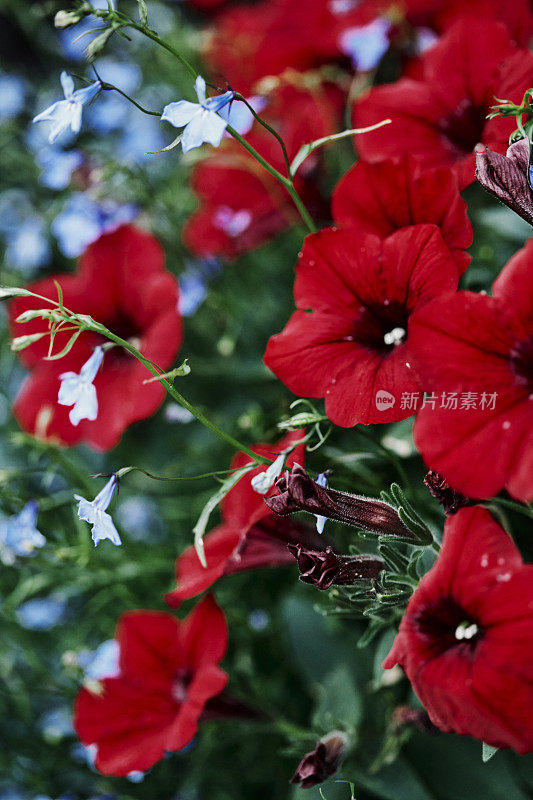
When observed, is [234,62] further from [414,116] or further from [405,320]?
[405,320]

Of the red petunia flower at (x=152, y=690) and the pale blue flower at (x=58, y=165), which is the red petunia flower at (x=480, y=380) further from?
the pale blue flower at (x=58, y=165)

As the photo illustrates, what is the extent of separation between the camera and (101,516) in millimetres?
332

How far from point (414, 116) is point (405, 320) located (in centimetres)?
15

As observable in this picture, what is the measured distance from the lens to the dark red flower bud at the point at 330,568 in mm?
321

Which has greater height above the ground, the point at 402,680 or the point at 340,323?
the point at 340,323

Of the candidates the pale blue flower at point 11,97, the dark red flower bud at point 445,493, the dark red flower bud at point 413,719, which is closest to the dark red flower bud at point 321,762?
the dark red flower bud at point 413,719

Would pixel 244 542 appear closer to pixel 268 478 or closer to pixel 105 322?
pixel 268 478

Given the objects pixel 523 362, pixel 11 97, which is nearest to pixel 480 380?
pixel 523 362

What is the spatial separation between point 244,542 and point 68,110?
228mm

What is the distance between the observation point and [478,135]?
17.2 inches

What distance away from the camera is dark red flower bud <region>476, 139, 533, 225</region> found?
31 centimetres

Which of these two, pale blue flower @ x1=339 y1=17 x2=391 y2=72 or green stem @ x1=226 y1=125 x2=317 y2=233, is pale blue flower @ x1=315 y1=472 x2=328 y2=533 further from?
pale blue flower @ x1=339 y1=17 x2=391 y2=72

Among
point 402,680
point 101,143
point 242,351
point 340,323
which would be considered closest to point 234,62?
point 101,143

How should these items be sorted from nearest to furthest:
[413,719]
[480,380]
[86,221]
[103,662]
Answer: [480,380] < [413,719] < [103,662] < [86,221]
